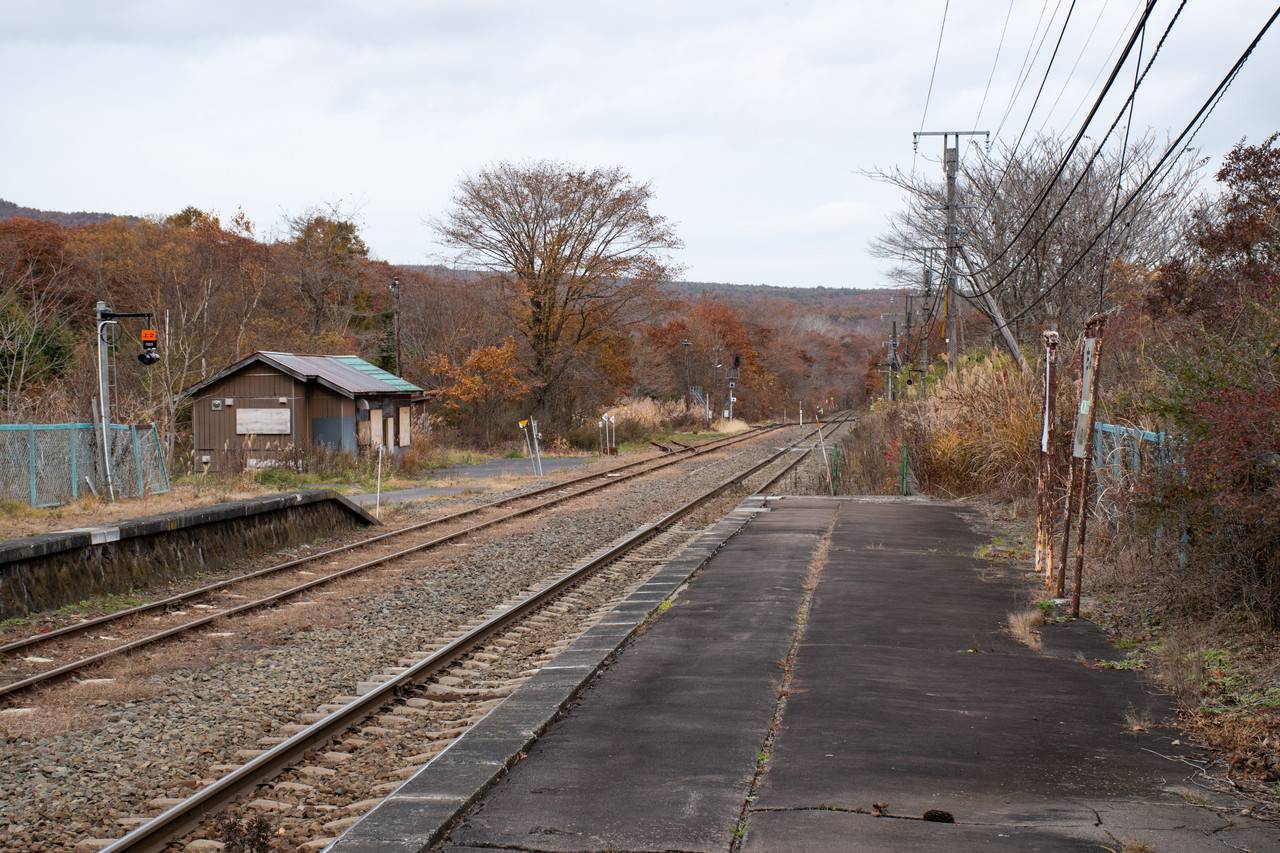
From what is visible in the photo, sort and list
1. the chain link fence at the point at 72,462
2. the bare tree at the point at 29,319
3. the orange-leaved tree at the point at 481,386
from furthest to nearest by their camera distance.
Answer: the orange-leaved tree at the point at 481,386 → the bare tree at the point at 29,319 → the chain link fence at the point at 72,462

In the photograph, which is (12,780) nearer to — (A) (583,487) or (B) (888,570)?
(B) (888,570)

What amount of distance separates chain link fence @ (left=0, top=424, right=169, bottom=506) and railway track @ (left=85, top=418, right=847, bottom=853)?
11.5 meters

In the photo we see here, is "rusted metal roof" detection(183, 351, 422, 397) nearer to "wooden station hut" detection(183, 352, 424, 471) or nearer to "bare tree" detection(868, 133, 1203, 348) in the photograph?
"wooden station hut" detection(183, 352, 424, 471)

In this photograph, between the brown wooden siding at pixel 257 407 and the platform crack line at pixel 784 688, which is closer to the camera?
the platform crack line at pixel 784 688

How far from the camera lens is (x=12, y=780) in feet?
20.2

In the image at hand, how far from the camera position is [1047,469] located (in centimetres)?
1172

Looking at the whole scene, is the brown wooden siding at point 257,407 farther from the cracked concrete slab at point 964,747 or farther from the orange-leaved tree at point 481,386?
the cracked concrete slab at point 964,747

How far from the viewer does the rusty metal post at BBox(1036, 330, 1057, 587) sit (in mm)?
11195

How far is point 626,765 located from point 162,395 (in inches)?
1201

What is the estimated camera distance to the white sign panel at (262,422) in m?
30.8

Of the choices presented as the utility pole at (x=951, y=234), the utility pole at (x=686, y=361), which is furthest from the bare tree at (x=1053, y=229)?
the utility pole at (x=686, y=361)

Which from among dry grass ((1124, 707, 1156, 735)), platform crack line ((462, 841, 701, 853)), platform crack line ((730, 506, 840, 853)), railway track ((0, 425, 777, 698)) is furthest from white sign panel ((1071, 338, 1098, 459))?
railway track ((0, 425, 777, 698))

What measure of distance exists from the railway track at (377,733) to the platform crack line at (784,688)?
1932mm

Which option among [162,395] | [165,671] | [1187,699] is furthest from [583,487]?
[1187,699]
